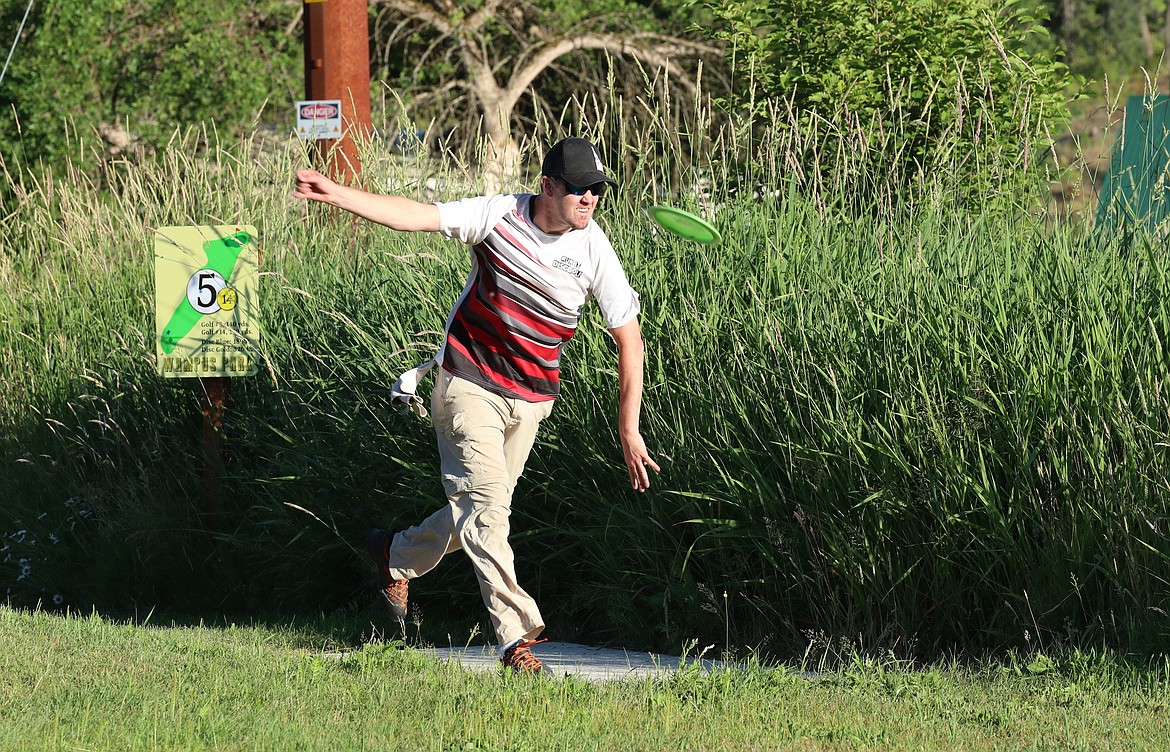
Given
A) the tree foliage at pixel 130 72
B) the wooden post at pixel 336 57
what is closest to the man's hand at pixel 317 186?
the wooden post at pixel 336 57

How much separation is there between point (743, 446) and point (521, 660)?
125 cm

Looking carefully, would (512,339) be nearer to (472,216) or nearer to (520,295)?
(520,295)

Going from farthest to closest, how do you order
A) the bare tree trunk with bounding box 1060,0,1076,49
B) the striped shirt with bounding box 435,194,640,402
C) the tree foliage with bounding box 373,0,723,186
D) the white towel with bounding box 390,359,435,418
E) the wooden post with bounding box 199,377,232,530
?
the bare tree trunk with bounding box 1060,0,1076,49
the tree foliage with bounding box 373,0,723,186
the wooden post with bounding box 199,377,232,530
the white towel with bounding box 390,359,435,418
the striped shirt with bounding box 435,194,640,402

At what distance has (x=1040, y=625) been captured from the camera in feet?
17.2

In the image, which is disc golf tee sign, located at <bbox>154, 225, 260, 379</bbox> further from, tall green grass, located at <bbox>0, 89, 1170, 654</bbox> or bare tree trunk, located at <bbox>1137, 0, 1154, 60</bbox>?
bare tree trunk, located at <bbox>1137, 0, 1154, 60</bbox>

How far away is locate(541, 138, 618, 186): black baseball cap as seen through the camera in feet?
16.9

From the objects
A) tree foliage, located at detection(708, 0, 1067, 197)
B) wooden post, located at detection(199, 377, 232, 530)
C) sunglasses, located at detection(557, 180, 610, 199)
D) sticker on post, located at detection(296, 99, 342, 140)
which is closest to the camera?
sunglasses, located at detection(557, 180, 610, 199)

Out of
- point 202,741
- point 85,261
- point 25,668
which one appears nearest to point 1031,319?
point 202,741

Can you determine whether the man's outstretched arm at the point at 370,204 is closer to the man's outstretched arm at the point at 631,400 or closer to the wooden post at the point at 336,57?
the man's outstretched arm at the point at 631,400

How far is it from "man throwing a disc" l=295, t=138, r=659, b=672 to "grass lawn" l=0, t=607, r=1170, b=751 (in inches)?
18.8

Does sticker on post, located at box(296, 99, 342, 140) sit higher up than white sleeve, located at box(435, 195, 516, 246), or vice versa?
sticker on post, located at box(296, 99, 342, 140)

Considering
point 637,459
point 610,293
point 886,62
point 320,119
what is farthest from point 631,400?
point 320,119

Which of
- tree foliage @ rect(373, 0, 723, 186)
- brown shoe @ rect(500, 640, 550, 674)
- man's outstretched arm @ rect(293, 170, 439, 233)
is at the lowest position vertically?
brown shoe @ rect(500, 640, 550, 674)

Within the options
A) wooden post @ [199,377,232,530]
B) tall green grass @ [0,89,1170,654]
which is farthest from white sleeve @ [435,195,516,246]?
wooden post @ [199,377,232,530]
